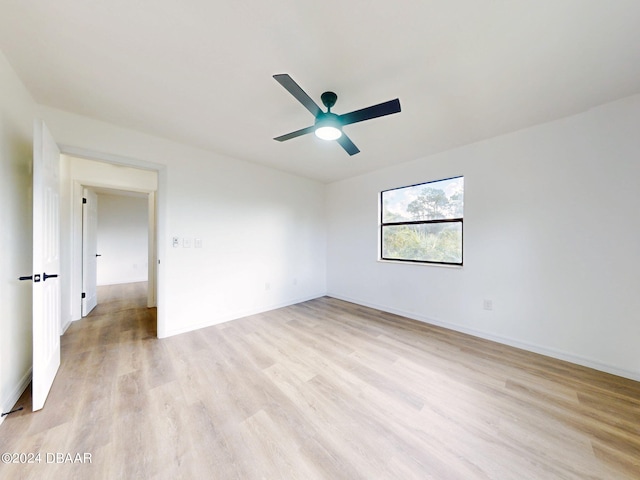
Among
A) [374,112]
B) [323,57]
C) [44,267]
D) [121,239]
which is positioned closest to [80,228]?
[44,267]

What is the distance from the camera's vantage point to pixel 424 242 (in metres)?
3.47

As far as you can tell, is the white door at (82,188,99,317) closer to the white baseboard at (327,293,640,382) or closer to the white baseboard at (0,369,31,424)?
the white baseboard at (0,369,31,424)

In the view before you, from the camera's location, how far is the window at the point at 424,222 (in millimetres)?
3143

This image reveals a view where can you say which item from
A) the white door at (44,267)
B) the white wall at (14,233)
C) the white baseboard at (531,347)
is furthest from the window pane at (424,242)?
the white wall at (14,233)

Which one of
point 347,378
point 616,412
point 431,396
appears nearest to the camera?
point 616,412

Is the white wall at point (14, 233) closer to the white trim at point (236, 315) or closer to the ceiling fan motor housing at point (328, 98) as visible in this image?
the white trim at point (236, 315)

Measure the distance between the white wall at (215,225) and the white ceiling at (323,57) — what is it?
313 mm

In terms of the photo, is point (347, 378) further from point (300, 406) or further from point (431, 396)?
point (431, 396)

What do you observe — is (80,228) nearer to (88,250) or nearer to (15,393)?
(88,250)

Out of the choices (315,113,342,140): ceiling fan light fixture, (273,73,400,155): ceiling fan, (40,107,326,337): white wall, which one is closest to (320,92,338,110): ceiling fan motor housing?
(273,73,400,155): ceiling fan

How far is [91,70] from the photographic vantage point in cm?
169

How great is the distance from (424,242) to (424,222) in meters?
0.30

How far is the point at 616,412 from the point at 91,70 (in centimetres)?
448

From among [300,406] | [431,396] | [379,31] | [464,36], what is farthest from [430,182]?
[300,406]
